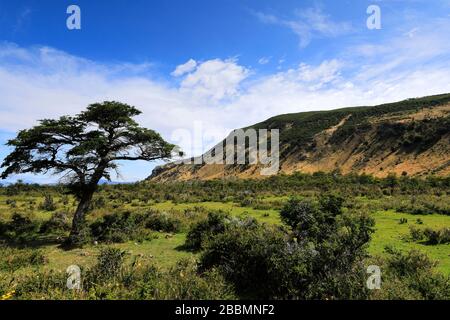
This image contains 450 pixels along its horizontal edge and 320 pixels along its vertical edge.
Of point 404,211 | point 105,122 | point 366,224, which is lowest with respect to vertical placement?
point 404,211

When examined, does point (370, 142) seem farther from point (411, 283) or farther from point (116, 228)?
point (411, 283)

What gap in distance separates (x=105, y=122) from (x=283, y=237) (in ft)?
40.3

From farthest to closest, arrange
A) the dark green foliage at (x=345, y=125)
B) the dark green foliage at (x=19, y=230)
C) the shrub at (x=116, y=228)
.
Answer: the dark green foliage at (x=345, y=125) → the dark green foliage at (x=19, y=230) → the shrub at (x=116, y=228)

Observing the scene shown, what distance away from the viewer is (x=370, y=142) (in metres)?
80.1

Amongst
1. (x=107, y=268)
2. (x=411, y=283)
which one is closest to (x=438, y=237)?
(x=411, y=283)

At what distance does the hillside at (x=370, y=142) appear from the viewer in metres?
66.4

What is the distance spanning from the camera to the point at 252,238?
1084cm

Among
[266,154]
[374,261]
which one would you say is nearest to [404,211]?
[374,261]

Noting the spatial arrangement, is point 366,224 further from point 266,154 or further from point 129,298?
point 266,154

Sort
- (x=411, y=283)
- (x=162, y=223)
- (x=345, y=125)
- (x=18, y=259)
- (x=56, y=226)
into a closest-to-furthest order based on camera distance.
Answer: (x=411, y=283) → (x=18, y=259) → (x=162, y=223) → (x=56, y=226) → (x=345, y=125)

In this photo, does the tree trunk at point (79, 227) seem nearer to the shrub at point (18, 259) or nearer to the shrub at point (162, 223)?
the shrub at point (18, 259)

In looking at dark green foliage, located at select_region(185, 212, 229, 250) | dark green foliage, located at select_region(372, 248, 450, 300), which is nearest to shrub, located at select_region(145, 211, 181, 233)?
dark green foliage, located at select_region(185, 212, 229, 250)

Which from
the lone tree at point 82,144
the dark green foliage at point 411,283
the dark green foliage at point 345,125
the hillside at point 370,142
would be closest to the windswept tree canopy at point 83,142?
the lone tree at point 82,144
